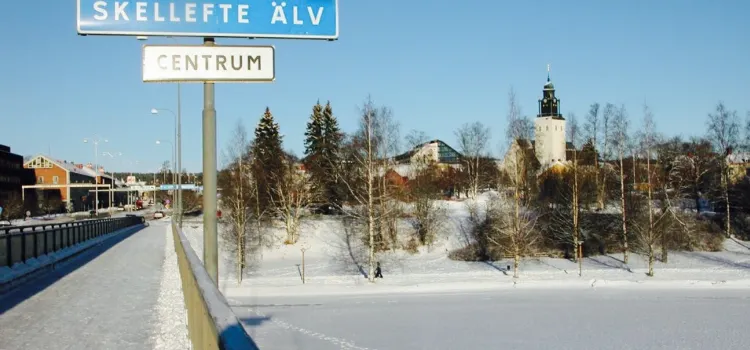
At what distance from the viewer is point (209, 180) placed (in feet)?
26.9

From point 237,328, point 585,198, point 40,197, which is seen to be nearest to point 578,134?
point 585,198

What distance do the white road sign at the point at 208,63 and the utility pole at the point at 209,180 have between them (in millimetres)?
400

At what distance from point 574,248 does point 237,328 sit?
2163 inches

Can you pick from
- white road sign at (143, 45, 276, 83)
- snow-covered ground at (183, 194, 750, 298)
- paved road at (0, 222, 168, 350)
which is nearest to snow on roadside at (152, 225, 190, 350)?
paved road at (0, 222, 168, 350)

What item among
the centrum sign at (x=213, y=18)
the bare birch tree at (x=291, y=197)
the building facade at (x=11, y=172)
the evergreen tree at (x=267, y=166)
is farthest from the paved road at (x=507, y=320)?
the building facade at (x=11, y=172)

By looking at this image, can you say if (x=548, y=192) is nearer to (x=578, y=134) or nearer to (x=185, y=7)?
(x=578, y=134)

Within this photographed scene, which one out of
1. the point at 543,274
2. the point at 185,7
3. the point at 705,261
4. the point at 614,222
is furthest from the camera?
the point at 614,222

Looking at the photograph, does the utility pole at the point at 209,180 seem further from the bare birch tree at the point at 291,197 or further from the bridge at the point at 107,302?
the bare birch tree at the point at 291,197

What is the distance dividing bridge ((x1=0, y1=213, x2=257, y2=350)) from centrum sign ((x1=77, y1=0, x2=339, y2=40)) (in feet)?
8.95

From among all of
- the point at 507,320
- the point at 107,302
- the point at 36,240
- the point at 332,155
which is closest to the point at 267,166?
the point at 332,155

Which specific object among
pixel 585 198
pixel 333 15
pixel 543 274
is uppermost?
pixel 333 15

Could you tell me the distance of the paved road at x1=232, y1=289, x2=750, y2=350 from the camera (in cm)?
2364

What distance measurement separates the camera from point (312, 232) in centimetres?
6456

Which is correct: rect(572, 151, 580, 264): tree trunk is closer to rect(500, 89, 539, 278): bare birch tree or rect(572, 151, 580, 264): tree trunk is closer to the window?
rect(500, 89, 539, 278): bare birch tree
